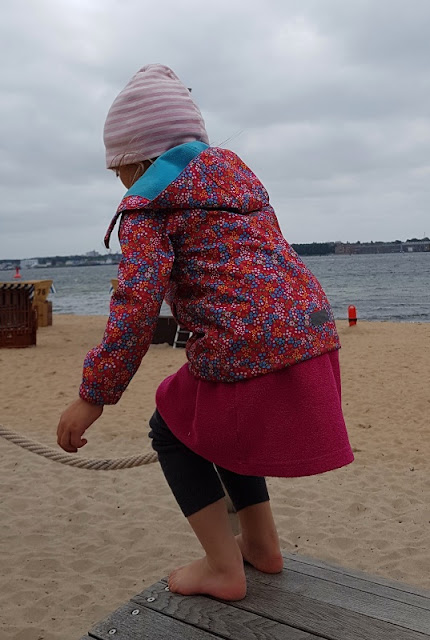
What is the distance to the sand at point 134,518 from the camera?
308cm

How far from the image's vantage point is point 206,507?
1935mm

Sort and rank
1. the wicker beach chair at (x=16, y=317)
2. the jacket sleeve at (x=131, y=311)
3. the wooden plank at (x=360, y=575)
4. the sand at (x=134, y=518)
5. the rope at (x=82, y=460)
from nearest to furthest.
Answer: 1. the jacket sleeve at (x=131, y=311)
2. the wooden plank at (x=360, y=575)
3. the rope at (x=82, y=460)
4. the sand at (x=134, y=518)
5. the wicker beach chair at (x=16, y=317)

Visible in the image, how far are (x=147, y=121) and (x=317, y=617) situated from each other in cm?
148

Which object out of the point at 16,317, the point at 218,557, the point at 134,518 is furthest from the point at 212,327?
the point at 16,317

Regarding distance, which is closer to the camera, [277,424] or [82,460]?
[277,424]

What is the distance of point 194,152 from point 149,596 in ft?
4.38

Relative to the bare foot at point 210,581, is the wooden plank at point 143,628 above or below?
below

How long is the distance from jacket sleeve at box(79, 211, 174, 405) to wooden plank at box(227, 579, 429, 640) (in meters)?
0.77

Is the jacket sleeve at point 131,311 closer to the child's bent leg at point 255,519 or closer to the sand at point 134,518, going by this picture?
the child's bent leg at point 255,519

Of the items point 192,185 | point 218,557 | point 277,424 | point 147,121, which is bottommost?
point 218,557

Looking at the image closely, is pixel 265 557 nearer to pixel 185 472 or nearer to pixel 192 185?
pixel 185 472

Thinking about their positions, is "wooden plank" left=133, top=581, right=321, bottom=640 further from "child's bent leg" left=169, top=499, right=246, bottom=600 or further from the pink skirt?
the pink skirt

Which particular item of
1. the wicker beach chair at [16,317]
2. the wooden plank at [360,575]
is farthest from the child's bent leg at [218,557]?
the wicker beach chair at [16,317]

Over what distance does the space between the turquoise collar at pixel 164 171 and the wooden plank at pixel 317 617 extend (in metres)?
1.21
